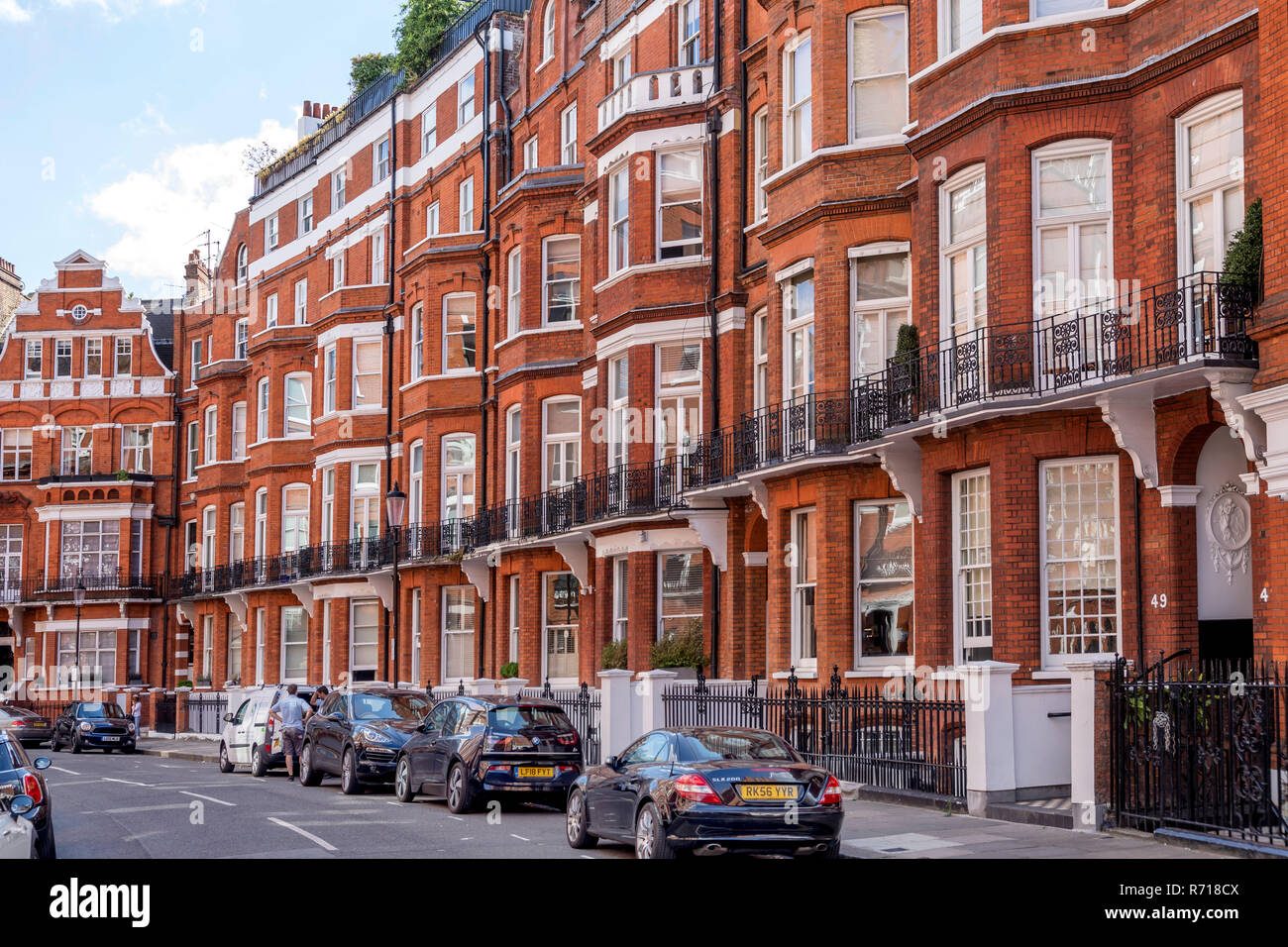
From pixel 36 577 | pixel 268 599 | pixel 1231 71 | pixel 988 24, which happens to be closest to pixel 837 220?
pixel 988 24

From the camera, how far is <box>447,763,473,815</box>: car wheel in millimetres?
20194

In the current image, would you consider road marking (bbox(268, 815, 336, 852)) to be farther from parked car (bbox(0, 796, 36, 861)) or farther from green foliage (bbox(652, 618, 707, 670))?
green foliage (bbox(652, 618, 707, 670))

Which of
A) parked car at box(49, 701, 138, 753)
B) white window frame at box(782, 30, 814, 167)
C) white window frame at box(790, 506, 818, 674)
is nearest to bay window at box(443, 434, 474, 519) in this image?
parked car at box(49, 701, 138, 753)

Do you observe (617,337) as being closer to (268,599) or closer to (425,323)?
(425,323)

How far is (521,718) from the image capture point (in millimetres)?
20609

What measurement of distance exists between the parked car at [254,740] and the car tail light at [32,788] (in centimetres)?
1528

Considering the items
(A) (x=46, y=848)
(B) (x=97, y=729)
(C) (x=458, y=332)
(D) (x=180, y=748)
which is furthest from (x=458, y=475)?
(A) (x=46, y=848)

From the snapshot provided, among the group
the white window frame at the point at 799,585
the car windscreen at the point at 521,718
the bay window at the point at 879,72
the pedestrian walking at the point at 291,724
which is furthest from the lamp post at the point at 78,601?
the bay window at the point at 879,72

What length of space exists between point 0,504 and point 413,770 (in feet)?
147

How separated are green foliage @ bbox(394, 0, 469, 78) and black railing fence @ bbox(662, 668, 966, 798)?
26422 millimetres

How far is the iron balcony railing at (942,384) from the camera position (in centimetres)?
1731

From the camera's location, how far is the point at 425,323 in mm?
39625

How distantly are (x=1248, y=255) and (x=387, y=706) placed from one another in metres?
14.3

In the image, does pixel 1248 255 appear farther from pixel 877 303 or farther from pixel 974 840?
pixel 877 303
